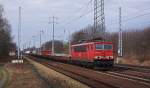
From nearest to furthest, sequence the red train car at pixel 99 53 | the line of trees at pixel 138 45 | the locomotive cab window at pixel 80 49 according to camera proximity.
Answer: the red train car at pixel 99 53 < the locomotive cab window at pixel 80 49 < the line of trees at pixel 138 45

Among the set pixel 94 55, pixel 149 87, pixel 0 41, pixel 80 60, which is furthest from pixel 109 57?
pixel 0 41

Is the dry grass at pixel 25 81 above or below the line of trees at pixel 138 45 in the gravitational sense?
below

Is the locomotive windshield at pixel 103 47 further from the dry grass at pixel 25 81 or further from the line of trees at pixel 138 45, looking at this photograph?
the line of trees at pixel 138 45

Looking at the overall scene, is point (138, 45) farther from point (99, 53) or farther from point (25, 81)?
point (25, 81)

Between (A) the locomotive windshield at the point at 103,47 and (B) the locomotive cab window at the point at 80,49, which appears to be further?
(B) the locomotive cab window at the point at 80,49

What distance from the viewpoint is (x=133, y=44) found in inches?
2881

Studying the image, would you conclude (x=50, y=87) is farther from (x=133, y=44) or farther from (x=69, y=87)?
(x=133, y=44)

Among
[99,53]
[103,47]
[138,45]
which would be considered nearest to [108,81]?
[99,53]

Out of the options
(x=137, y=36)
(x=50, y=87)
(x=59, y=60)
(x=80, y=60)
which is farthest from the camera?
(x=59, y=60)

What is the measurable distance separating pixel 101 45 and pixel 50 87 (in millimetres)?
21813

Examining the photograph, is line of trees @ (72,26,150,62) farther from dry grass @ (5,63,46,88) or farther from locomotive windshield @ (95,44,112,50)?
dry grass @ (5,63,46,88)

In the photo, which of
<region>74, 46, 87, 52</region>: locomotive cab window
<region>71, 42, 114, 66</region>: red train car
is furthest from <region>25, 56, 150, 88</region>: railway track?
<region>74, 46, 87, 52</region>: locomotive cab window

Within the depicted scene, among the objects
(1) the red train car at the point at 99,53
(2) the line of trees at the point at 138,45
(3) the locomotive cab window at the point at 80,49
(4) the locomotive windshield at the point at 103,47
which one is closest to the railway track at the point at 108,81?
(1) the red train car at the point at 99,53

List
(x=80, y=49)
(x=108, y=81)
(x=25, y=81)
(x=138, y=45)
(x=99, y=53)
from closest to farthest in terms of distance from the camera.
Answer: (x=108, y=81) → (x=25, y=81) → (x=99, y=53) → (x=80, y=49) → (x=138, y=45)
